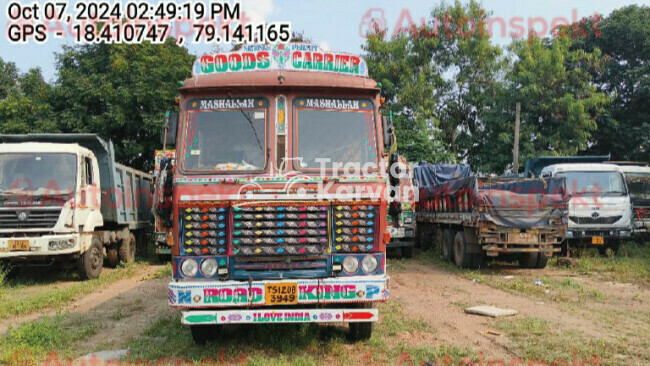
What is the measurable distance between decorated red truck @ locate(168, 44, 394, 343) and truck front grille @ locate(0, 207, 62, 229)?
18.5ft

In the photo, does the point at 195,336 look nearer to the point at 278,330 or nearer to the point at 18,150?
the point at 278,330

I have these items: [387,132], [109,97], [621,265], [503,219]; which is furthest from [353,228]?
[109,97]

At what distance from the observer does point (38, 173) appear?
10.5 meters

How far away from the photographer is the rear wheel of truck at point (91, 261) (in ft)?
36.6

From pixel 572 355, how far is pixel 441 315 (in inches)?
86.8

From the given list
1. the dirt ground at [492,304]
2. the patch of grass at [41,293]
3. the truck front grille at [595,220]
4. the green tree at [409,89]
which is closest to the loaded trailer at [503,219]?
the dirt ground at [492,304]

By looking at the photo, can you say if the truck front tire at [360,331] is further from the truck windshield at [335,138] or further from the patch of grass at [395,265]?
the patch of grass at [395,265]

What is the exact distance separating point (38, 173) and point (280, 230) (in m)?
7.14

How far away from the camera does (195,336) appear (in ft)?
19.7

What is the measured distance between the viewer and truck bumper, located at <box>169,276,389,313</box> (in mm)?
5180

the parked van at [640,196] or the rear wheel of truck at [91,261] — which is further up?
the parked van at [640,196]

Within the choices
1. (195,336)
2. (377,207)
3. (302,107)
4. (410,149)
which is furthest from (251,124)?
(410,149)

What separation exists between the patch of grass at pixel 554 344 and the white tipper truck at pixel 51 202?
25.7 feet

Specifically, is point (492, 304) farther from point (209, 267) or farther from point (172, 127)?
point (172, 127)
